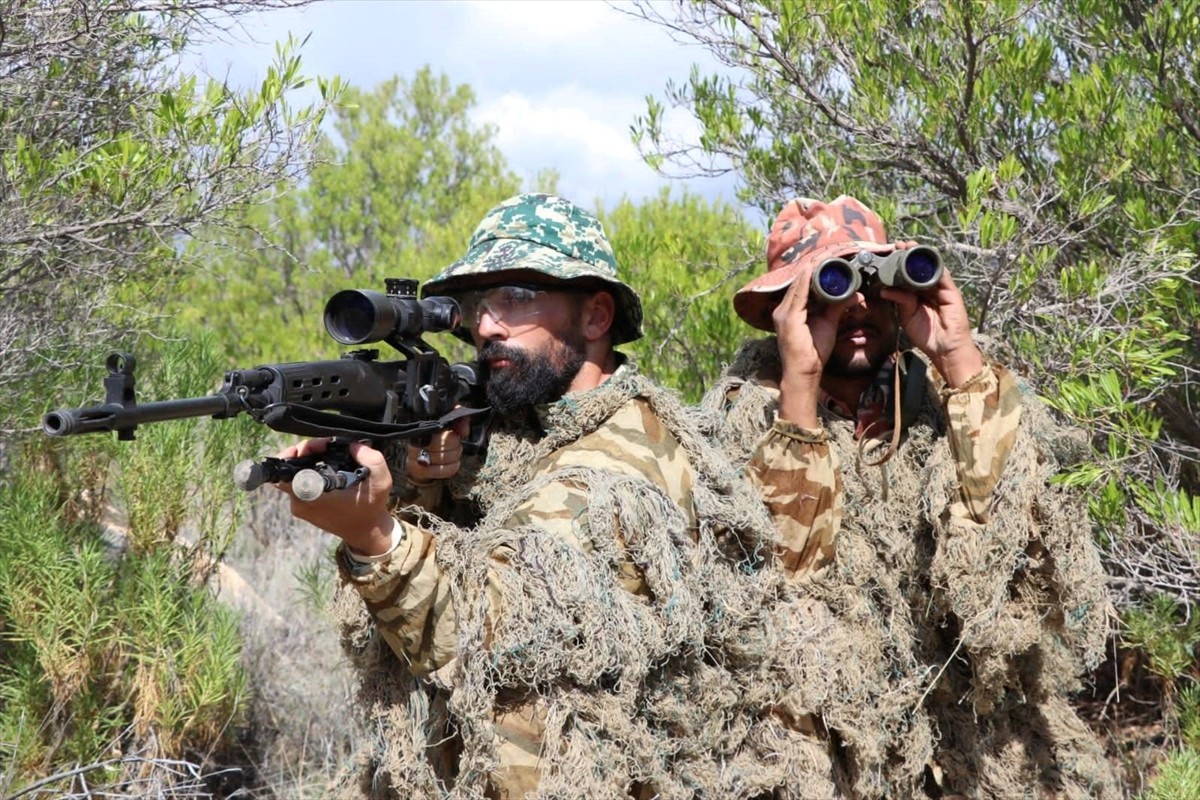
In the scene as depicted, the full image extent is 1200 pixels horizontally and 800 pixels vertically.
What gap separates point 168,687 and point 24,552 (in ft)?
2.07

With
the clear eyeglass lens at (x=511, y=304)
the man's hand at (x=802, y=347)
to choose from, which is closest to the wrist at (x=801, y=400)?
the man's hand at (x=802, y=347)

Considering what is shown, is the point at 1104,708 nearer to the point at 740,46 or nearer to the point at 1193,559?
the point at 1193,559

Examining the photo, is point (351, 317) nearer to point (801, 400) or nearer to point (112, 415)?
point (112, 415)

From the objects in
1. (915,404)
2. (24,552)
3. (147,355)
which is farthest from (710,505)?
(147,355)

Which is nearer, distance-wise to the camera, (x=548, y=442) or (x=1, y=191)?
(x=548, y=442)

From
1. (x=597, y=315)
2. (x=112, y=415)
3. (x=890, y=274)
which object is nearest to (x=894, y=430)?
(x=890, y=274)

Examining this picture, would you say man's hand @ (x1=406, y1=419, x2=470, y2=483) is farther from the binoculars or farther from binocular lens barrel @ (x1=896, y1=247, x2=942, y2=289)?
binocular lens barrel @ (x1=896, y1=247, x2=942, y2=289)

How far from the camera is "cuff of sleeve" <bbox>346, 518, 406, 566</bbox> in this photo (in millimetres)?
2342

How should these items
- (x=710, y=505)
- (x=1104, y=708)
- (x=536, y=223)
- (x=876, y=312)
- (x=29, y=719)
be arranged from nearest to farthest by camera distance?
(x=710, y=505), (x=536, y=223), (x=876, y=312), (x=29, y=719), (x=1104, y=708)

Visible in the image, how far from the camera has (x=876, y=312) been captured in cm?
322

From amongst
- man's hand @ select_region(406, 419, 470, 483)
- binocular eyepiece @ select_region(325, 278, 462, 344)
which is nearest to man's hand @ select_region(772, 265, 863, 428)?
man's hand @ select_region(406, 419, 470, 483)

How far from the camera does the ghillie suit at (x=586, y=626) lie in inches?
96.1

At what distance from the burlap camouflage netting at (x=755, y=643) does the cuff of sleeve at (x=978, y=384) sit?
16 centimetres

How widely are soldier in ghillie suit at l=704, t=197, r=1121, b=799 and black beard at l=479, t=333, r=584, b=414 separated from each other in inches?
22.1
